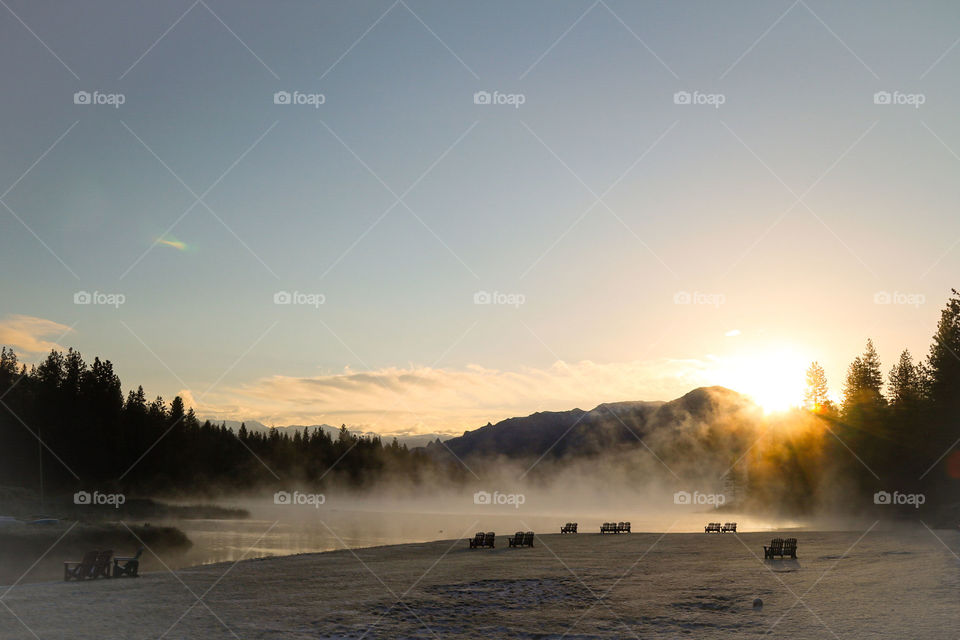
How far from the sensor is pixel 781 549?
129 feet

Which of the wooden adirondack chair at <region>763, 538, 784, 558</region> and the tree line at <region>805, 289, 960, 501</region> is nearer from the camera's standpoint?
the wooden adirondack chair at <region>763, 538, 784, 558</region>

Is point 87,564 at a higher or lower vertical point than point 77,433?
lower

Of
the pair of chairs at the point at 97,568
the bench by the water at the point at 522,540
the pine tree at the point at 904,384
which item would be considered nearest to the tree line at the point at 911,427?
the pine tree at the point at 904,384

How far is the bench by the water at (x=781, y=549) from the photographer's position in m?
39.0

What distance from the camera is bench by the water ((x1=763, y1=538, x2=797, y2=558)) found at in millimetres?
39000

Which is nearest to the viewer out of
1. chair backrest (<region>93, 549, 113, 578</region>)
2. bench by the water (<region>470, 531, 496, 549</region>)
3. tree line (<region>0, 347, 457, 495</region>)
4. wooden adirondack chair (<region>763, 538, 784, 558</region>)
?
chair backrest (<region>93, 549, 113, 578</region>)

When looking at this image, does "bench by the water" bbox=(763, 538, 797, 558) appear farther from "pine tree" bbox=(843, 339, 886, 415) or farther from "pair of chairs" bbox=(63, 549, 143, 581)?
"pine tree" bbox=(843, 339, 886, 415)

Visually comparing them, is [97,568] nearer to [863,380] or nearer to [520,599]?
[520,599]

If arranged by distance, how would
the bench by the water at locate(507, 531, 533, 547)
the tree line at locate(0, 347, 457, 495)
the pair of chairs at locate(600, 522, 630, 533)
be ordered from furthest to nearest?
the tree line at locate(0, 347, 457, 495) < the pair of chairs at locate(600, 522, 630, 533) < the bench by the water at locate(507, 531, 533, 547)

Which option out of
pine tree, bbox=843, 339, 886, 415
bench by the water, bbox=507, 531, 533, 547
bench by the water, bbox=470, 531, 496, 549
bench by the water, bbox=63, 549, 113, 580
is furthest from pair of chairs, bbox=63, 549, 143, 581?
pine tree, bbox=843, 339, 886, 415

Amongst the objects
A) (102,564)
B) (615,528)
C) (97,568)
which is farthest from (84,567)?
(615,528)

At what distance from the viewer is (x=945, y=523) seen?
6469 cm

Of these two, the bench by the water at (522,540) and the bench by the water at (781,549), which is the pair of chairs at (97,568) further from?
the bench by the water at (781,549)

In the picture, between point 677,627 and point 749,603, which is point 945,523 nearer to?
point 749,603
